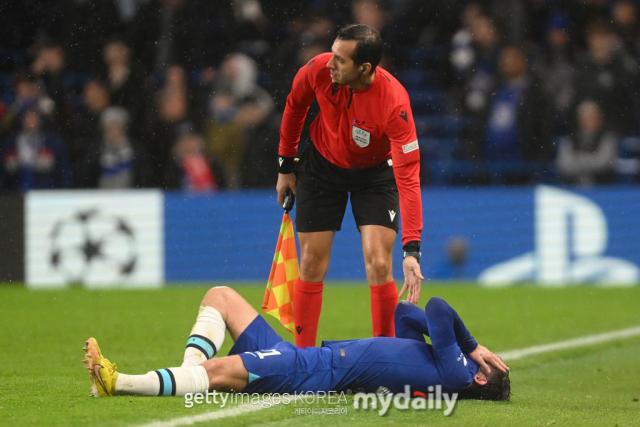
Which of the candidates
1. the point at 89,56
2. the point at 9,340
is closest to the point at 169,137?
the point at 89,56

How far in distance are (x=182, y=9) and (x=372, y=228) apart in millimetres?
7280

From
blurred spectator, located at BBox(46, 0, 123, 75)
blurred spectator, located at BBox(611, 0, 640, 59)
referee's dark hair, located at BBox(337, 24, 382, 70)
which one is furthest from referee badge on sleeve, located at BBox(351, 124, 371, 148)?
blurred spectator, located at BBox(611, 0, 640, 59)

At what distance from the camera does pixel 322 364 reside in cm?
425

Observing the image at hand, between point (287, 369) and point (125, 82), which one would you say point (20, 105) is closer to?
point (125, 82)

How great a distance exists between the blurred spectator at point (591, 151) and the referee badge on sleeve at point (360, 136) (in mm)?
6098

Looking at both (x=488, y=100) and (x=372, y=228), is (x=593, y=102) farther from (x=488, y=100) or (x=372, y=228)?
(x=372, y=228)

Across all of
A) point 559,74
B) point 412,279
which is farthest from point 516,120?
point 412,279

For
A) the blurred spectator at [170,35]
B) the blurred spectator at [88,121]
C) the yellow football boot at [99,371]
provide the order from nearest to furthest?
the yellow football boot at [99,371]
the blurred spectator at [88,121]
the blurred spectator at [170,35]

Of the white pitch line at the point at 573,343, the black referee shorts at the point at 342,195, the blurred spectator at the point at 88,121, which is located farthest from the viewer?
the blurred spectator at the point at 88,121

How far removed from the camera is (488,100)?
439 inches

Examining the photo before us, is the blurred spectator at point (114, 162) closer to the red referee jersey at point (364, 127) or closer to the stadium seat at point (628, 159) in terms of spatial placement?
the red referee jersey at point (364, 127)

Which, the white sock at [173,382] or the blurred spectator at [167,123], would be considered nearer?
the white sock at [173,382]

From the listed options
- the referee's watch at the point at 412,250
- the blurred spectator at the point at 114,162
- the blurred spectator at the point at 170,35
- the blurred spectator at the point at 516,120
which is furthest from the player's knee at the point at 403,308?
the blurred spectator at the point at 170,35

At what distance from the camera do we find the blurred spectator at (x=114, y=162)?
1042 cm
